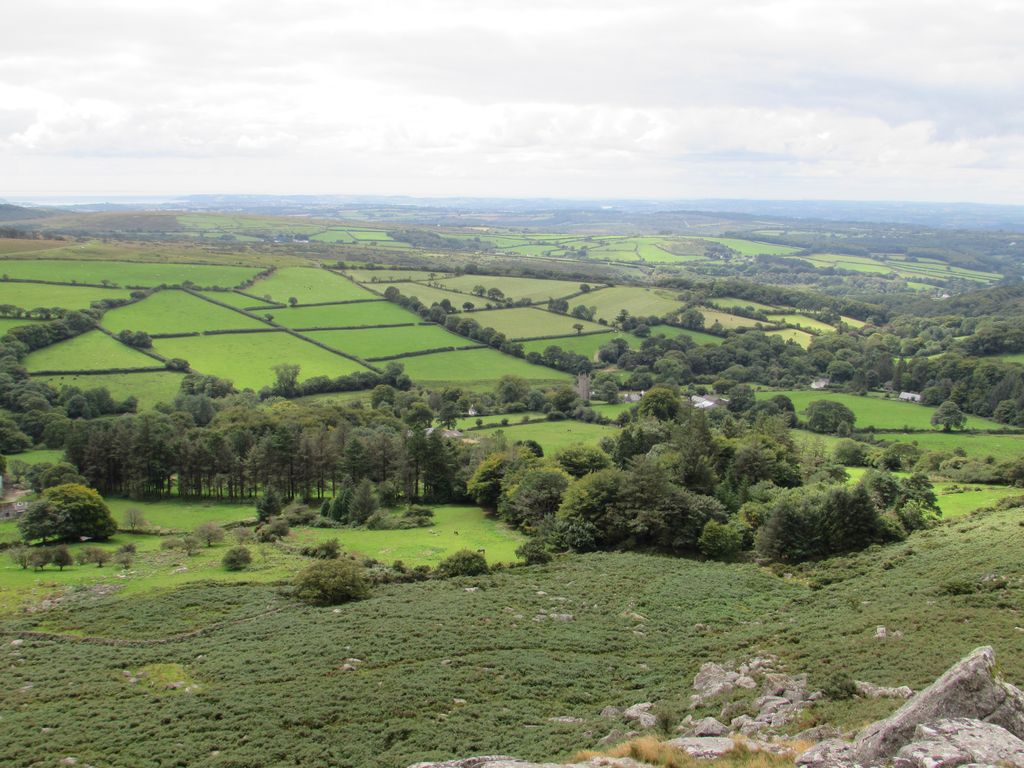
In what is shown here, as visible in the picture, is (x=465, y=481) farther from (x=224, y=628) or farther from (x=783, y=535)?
(x=224, y=628)

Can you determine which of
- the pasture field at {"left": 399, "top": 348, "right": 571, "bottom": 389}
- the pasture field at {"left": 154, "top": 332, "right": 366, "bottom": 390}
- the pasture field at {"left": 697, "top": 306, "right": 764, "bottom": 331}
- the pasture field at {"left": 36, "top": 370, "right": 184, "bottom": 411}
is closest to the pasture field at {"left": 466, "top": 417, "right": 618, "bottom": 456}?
the pasture field at {"left": 399, "top": 348, "right": 571, "bottom": 389}

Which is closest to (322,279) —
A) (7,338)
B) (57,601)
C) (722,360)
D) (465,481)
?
(7,338)

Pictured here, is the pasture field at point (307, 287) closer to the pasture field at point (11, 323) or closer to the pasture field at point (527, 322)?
the pasture field at point (527, 322)

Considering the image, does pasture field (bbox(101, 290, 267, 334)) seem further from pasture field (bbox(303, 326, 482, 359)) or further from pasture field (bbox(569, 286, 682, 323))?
pasture field (bbox(569, 286, 682, 323))

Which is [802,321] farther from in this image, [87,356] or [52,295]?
[52,295]

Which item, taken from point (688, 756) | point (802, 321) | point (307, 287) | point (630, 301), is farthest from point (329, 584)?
point (802, 321)

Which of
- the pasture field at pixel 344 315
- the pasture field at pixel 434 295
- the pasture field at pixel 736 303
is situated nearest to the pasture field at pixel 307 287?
the pasture field at pixel 344 315
